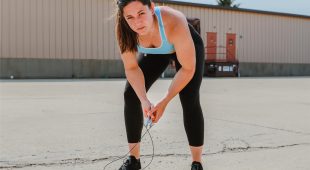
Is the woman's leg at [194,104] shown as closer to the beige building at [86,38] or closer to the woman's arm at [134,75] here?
the woman's arm at [134,75]

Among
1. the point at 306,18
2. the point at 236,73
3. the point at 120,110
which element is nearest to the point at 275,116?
the point at 120,110

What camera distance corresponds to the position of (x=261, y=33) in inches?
1198

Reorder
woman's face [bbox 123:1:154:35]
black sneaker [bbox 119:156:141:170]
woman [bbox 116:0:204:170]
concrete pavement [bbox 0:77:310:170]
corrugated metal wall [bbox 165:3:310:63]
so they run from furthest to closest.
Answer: corrugated metal wall [bbox 165:3:310:63] → concrete pavement [bbox 0:77:310:170] → black sneaker [bbox 119:156:141:170] → woman [bbox 116:0:204:170] → woman's face [bbox 123:1:154:35]

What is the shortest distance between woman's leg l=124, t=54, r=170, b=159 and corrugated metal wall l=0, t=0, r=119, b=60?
1894 cm

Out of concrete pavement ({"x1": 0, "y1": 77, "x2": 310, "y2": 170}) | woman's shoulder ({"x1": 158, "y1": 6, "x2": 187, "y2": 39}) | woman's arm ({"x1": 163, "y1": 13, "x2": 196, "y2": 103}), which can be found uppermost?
woman's shoulder ({"x1": 158, "y1": 6, "x2": 187, "y2": 39})

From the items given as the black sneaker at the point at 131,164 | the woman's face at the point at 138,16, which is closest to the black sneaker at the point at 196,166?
the black sneaker at the point at 131,164

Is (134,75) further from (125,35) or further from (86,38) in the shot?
(86,38)

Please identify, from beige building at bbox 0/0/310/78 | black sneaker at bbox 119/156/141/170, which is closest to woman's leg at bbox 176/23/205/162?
black sneaker at bbox 119/156/141/170

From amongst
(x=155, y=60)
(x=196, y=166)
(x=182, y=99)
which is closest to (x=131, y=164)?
(x=196, y=166)

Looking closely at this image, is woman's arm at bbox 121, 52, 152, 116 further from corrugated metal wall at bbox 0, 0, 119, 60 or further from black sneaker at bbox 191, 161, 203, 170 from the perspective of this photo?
corrugated metal wall at bbox 0, 0, 119, 60

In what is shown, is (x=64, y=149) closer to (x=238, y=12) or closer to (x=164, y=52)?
(x=164, y=52)

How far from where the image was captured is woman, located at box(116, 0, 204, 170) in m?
2.78

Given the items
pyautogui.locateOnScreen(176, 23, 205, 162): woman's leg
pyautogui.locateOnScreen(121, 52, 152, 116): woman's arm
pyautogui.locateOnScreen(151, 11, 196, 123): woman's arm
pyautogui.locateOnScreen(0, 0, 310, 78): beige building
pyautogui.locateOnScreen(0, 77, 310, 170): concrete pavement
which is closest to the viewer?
pyautogui.locateOnScreen(151, 11, 196, 123): woman's arm

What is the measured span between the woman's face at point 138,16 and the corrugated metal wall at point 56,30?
765 inches
